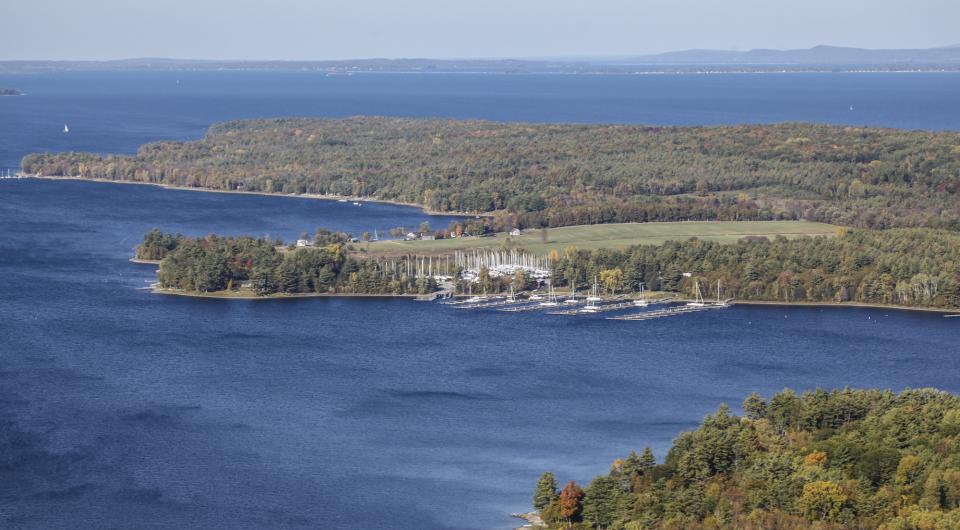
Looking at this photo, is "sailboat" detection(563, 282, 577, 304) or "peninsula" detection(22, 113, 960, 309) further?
"peninsula" detection(22, 113, 960, 309)

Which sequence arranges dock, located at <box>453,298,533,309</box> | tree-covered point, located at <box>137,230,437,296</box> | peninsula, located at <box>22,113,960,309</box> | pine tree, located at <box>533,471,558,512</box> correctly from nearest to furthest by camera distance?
1. pine tree, located at <box>533,471,558,512</box>
2. dock, located at <box>453,298,533,309</box>
3. tree-covered point, located at <box>137,230,437,296</box>
4. peninsula, located at <box>22,113,960,309</box>

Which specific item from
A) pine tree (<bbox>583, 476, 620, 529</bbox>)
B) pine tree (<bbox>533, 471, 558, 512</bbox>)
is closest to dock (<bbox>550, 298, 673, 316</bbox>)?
pine tree (<bbox>533, 471, 558, 512</bbox>)

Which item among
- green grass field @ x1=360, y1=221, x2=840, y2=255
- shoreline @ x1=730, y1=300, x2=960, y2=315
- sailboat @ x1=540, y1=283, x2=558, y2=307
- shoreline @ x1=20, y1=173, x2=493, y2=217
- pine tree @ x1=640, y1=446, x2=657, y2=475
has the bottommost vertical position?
shoreline @ x1=20, y1=173, x2=493, y2=217

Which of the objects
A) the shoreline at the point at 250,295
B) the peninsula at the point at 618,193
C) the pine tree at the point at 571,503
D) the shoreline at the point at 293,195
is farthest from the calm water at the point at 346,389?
the shoreline at the point at 293,195

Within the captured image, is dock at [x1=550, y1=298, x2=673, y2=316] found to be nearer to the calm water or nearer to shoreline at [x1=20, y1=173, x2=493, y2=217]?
the calm water

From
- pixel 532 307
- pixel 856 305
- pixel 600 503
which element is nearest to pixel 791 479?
pixel 600 503

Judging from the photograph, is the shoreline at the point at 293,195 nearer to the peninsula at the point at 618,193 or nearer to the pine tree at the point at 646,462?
the peninsula at the point at 618,193
